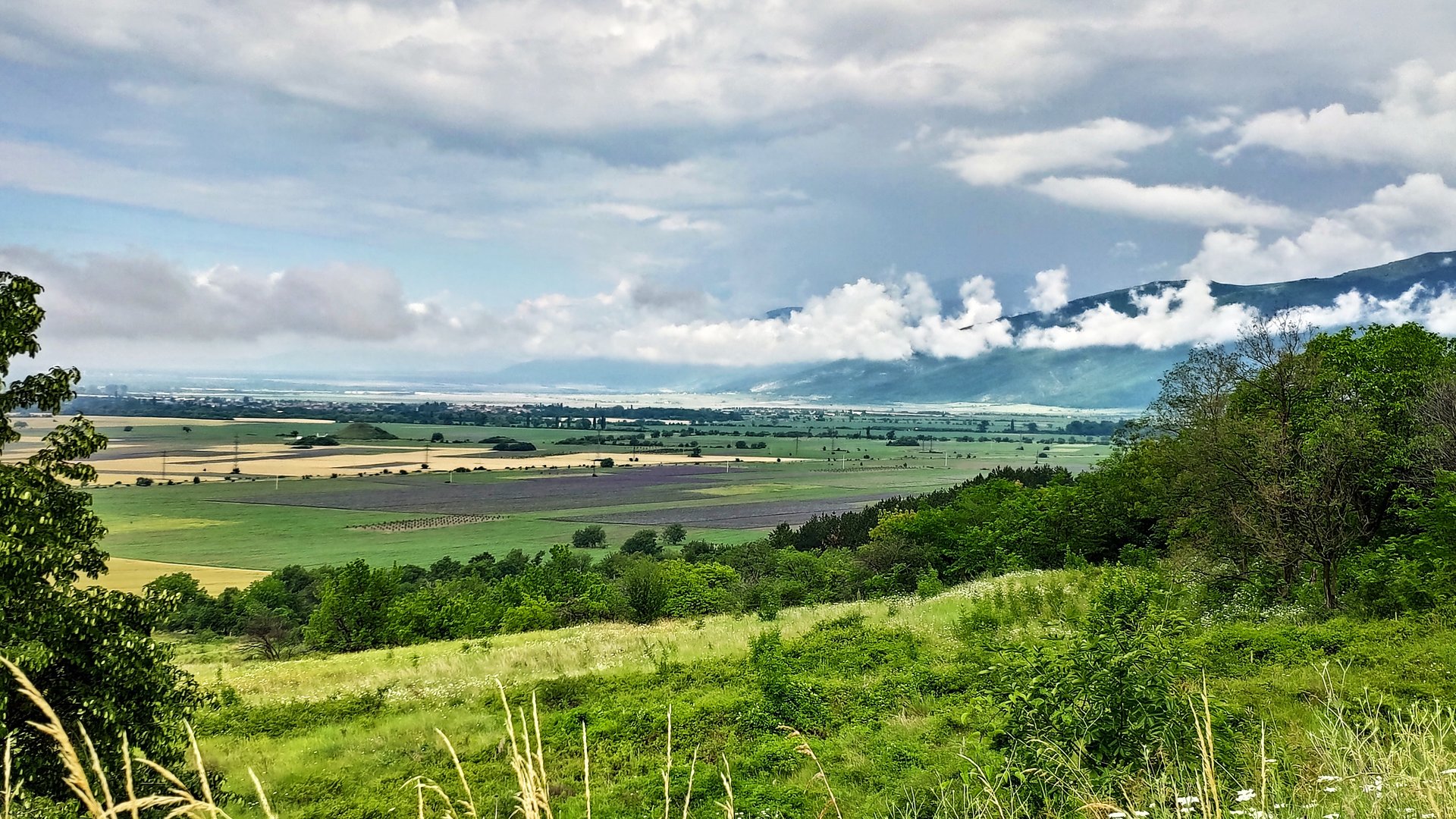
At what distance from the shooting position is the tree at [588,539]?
301 ft

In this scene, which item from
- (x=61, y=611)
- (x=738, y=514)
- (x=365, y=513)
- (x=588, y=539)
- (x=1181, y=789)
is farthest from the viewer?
(x=365, y=513)

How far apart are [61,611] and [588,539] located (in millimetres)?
83638

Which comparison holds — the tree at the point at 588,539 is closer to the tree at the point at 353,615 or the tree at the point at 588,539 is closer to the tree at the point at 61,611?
the tree at the point at 353,615

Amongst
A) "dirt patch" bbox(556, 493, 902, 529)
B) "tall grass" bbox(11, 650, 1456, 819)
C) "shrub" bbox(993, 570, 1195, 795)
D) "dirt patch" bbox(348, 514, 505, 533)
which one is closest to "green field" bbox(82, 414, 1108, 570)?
"dirt patch" bbox(348, 514, 505, 533)

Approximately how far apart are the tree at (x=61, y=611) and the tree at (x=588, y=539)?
80107 millimetres

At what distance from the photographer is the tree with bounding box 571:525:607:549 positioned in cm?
9181

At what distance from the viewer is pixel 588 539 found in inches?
3669

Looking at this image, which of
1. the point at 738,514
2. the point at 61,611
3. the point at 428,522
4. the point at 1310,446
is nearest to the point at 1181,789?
the point at 61,611

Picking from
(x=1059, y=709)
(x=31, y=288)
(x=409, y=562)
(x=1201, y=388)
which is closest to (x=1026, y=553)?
(x=1201, y=388)

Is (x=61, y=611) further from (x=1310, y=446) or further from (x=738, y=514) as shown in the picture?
(x=738, y=514)

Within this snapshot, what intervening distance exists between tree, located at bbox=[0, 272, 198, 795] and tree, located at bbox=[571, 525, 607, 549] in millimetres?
80107

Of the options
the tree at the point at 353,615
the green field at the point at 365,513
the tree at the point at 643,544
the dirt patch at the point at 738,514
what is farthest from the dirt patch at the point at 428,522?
the tree at the point at 353,615

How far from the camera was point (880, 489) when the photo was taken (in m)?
136

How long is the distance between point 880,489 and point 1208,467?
115 meters
